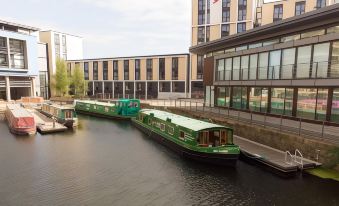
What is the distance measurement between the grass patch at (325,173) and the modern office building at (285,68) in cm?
586

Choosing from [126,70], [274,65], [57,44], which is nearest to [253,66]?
[274,65]

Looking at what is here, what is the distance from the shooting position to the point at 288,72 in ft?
82.5

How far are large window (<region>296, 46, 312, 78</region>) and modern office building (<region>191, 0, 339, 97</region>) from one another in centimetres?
3795

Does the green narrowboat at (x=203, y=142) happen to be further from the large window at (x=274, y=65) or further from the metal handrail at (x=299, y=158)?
the large window at (x=274, y=65)

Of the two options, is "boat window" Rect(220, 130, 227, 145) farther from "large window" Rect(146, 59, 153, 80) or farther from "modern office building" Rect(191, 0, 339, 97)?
"large window" Rect(146, 59, 153, 80)

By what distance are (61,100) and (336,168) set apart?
62.6m

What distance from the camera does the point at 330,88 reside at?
824 inches

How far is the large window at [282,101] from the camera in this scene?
25.3 metres

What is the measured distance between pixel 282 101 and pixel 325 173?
34.6 ft

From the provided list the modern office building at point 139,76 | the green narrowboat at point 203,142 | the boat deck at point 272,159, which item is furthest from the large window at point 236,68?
the modern office building at point 139,76

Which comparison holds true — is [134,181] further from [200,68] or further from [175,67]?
[175,67]

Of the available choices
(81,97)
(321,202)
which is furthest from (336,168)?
(81,97)

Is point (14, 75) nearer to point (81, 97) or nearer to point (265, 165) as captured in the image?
point (81, 97)

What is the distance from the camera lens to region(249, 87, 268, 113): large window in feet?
93.0
